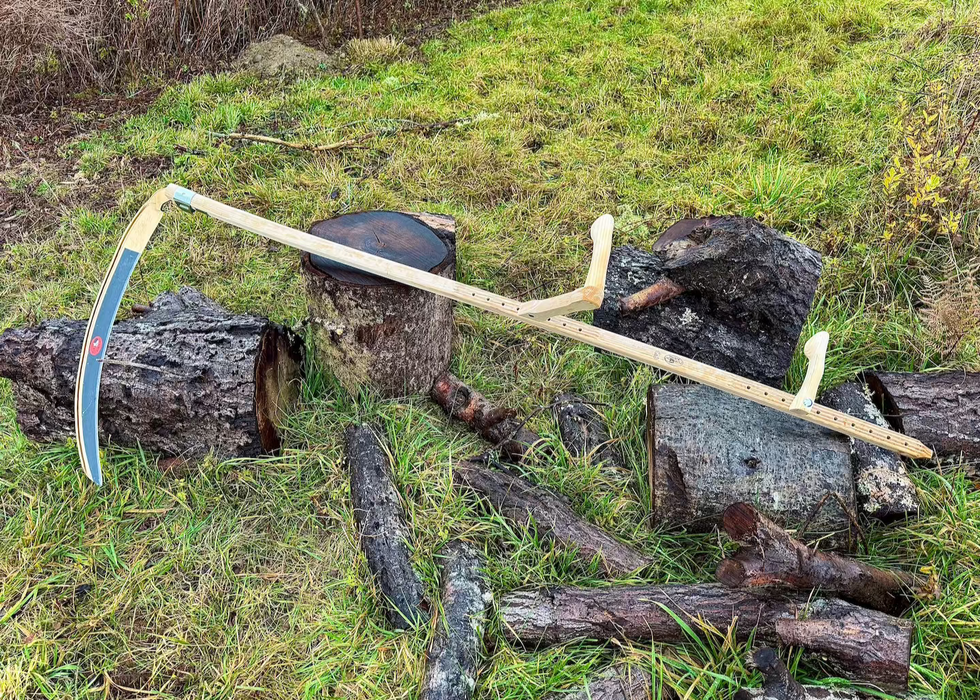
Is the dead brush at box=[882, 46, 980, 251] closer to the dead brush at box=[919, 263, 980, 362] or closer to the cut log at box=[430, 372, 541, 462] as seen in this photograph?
the dead brush at box=[919, 263, 980, 362]

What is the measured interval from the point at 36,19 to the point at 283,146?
2.59m

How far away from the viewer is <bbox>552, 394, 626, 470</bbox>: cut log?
94.3 inches

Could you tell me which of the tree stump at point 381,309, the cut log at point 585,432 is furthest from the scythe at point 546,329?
the cut log at point 585,432

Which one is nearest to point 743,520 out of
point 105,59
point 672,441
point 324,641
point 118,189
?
point 672,441

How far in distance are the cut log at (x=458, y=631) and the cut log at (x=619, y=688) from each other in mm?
236

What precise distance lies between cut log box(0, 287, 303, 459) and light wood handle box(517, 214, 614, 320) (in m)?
1.12

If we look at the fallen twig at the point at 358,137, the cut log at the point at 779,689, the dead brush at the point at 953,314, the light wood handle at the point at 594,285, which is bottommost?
the cut log at the point at 779,689

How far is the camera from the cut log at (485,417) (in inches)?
96.2

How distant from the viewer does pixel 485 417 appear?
2535 millimetres

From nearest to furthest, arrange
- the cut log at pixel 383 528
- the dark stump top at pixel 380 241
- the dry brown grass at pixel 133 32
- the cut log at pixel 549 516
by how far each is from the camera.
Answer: the cut log at pixel 383 528, the cut log at pixel 549 516, the dark stump top at pixel 380 241, the dry brown grass at pixel 133 32

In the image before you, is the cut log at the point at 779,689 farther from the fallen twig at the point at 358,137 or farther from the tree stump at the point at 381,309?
the fallen twig at the point at 358,137

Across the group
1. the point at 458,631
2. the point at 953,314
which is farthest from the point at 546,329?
the point at 953,314

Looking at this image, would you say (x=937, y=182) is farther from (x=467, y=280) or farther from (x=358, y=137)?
(x=358, y=137)

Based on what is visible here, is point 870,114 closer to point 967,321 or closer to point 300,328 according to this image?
point 967,321
